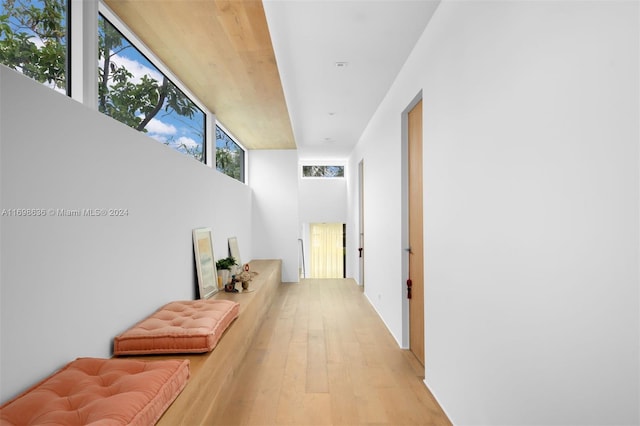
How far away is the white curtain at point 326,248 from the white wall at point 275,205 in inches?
154

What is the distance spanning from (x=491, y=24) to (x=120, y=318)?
242 cm

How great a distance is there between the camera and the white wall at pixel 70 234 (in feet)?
4.10

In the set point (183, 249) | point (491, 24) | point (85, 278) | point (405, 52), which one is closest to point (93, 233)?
point (85, 278)

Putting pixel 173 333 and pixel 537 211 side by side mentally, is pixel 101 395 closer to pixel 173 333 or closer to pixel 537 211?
pixel 173 333

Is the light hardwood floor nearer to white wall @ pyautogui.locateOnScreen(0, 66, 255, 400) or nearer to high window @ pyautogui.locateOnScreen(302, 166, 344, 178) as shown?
white wall @ pyautogui.locateOnScreen(0, 66, 255, 400)

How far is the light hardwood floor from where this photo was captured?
7.42 ft

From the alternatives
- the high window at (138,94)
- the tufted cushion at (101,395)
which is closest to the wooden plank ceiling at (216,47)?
the high window at (138,94)

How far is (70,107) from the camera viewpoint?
1521 millimetres

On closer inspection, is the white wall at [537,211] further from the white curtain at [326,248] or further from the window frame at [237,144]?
the white curtain at [326,248]

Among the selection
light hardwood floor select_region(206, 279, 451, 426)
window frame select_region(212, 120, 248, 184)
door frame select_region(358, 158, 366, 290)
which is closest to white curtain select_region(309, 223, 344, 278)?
door frame select_region(358, 158, 366, 290)

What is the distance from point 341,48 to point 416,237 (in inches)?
69.9

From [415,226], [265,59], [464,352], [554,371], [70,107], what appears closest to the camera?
[554,371]

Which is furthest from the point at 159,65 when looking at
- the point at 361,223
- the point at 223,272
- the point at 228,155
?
the point at 361,223

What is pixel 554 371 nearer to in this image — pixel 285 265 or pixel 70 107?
pixel 70 107
